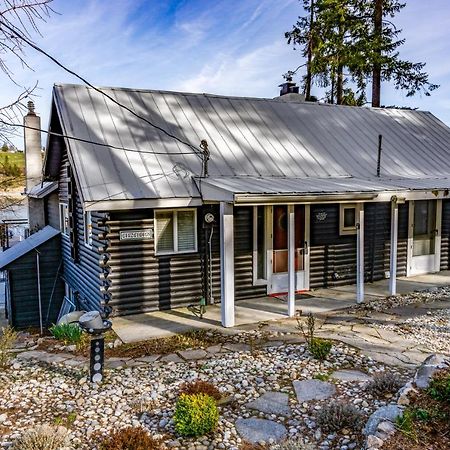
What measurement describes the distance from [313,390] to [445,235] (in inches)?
337

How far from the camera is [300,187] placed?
765 centimetres

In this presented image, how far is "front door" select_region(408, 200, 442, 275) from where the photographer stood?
10953 mm

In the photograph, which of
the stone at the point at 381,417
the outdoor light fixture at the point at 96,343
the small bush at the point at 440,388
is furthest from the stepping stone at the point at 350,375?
the outdoor light fixture at the point at 96,343

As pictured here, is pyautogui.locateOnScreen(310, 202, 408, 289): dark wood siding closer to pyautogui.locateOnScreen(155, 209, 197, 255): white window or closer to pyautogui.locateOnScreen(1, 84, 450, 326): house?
pyautogui.locateOnScreen(1, 84, 450, 326): house

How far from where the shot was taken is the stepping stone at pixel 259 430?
153 inches

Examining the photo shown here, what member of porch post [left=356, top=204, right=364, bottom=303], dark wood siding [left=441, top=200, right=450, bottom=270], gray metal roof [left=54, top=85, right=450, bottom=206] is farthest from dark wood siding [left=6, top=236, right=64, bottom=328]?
dark wood siding [left=441, top=200, right=450, bottom=270]

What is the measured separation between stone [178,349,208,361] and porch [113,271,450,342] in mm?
823

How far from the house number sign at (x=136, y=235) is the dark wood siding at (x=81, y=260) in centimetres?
43

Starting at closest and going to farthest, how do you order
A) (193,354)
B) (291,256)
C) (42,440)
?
(42,440) → (193,354) → (291,256)

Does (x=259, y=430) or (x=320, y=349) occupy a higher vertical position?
(x=320, y=349)

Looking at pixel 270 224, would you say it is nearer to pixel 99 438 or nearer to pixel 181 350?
pixel 181 350

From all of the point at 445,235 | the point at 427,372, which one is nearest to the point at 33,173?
the point at 445,235

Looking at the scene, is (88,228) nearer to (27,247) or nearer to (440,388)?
(27,247)

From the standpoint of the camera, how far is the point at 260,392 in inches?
187
